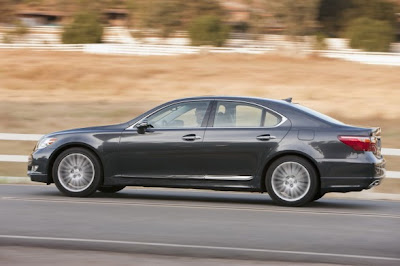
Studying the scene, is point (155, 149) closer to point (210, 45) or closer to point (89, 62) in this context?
point (89, 62)

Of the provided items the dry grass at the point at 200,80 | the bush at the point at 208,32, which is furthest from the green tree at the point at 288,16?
the dry grass at the point at 200,80

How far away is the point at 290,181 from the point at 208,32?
5349cm

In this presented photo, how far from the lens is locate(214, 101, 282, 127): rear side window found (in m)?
12.1

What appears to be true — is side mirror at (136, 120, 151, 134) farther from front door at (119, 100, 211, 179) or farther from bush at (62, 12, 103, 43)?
bush at (62, 12, 103, 43)

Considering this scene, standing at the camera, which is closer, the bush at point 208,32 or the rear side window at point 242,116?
the rear side window at point 242,116

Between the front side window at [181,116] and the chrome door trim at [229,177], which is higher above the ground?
the front side window at [181,116]

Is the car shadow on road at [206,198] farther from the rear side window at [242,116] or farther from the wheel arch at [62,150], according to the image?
the rear side window at [242,116]

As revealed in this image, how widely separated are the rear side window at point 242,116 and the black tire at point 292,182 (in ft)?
1.89

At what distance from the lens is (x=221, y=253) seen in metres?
8.20

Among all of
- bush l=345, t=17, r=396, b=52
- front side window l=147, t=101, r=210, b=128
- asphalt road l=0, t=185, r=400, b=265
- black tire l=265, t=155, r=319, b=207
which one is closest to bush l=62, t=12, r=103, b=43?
bush l=345, t=17, r=396, b=52

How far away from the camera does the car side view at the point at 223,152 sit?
11688 mm

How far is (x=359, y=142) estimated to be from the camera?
38.0 feet

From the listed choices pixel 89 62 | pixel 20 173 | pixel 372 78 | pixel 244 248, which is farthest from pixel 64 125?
pixel 89 62

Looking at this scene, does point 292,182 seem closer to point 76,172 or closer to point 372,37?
point 76,172
